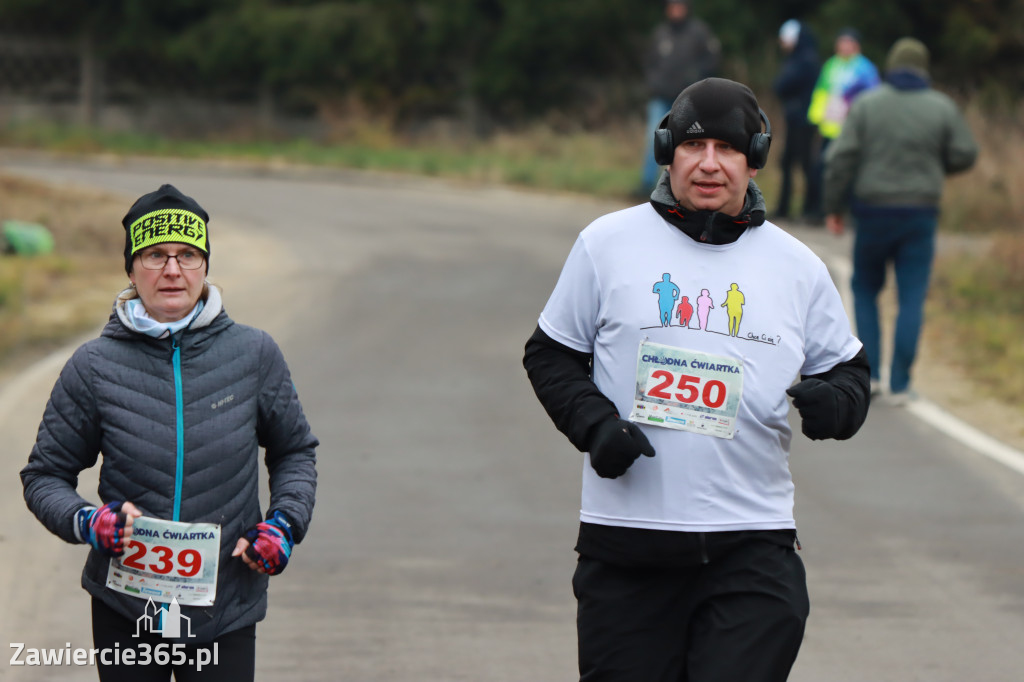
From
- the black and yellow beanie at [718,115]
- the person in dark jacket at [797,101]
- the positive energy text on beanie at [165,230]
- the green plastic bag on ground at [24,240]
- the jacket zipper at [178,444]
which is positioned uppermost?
the person in dark jacket at [797,101]

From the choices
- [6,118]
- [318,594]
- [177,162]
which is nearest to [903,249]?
[318,594]

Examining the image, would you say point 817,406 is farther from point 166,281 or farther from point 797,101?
point 797,101

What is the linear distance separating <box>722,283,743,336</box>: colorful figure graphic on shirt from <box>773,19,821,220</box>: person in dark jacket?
43.2 ft

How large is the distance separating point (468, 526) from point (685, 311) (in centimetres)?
378

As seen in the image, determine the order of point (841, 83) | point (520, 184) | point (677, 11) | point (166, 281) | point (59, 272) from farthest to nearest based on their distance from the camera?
1. point (520, 184)
2. point (677, 11)
3. point (841, 83)
4. point (59, 272)
5. point (166, 281)

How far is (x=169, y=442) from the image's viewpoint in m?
3.69

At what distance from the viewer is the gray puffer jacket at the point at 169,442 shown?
3.69 metres

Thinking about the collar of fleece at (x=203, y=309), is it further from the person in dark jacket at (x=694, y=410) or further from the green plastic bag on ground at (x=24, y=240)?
the green plastic bag on ground at (x=24, y=240)

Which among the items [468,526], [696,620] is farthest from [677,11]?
[696,620]

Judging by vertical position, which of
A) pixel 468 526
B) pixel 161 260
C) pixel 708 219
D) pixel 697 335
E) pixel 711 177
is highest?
pixel 711 177

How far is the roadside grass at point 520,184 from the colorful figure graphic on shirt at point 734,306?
266 inches

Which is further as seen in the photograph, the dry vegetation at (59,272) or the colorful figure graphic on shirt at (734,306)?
the dry vegetation at (59,272)

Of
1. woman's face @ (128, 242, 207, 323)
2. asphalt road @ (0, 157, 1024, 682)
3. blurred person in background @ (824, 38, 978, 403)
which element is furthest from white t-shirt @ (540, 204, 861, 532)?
blurred person in background @ (824, 38, 978, 403)

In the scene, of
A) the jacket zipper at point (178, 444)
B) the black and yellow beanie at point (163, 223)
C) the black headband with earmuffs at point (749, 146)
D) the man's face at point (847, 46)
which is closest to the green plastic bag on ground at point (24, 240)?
the man's face at point (847, 46)
